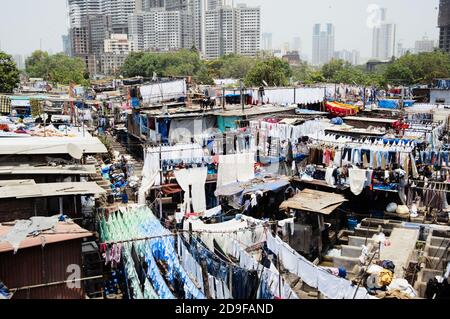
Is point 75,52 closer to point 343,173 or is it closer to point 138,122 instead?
point 138,122

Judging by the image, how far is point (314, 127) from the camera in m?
18.5

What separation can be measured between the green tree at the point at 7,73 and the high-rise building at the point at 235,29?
9921 centimetres

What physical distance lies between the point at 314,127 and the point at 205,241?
32.4 feet

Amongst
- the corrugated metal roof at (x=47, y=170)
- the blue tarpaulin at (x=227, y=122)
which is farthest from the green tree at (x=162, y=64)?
the corrugated metal roof at (x=47, y=170)

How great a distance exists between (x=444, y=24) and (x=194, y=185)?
6058 centimetres

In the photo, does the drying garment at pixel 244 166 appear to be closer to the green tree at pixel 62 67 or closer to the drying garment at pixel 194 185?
the drying garment at pixel 194 185

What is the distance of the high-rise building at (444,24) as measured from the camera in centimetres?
5616

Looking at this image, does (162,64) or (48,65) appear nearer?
(48,65)

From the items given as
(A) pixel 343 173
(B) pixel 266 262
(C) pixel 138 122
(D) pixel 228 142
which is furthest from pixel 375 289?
(C) pixel 138 122

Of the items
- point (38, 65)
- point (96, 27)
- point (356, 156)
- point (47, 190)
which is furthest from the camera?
point (96, 27)

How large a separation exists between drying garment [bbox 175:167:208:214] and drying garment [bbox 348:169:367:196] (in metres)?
4.85

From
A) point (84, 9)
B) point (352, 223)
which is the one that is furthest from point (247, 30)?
point (352, 223)

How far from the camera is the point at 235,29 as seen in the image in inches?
5217

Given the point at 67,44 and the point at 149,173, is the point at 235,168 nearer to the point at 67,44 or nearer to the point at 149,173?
the point at 149,173
